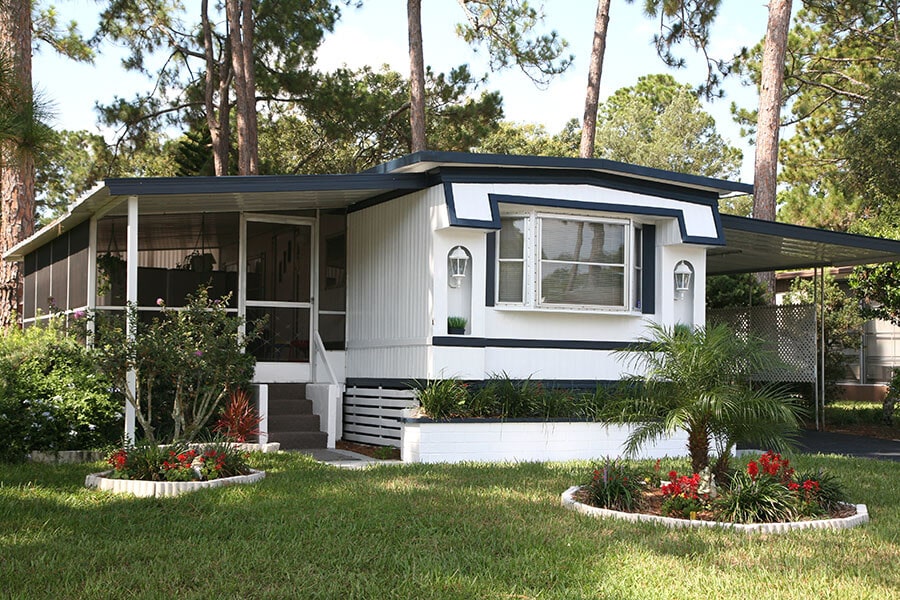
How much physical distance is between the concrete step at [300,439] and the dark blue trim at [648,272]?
14.6 feet

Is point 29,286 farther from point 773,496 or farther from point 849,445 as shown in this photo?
point 773,496

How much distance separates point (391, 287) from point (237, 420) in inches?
100

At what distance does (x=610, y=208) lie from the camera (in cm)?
1206

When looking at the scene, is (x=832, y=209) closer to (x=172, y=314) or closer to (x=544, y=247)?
(x=544, y=247)

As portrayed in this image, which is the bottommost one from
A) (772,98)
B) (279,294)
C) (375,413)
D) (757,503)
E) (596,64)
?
(757,503)

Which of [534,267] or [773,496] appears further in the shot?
[534,267]

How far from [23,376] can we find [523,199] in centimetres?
585

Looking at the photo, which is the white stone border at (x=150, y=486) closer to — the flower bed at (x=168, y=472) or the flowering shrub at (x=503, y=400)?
the flower bed at (x=168, y=472)

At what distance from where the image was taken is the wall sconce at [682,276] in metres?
12.7

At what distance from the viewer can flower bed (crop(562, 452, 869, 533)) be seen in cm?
700

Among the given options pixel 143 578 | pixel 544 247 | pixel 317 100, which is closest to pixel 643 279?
pixel 544 247

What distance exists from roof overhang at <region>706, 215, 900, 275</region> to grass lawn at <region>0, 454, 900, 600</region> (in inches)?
Answer: 218

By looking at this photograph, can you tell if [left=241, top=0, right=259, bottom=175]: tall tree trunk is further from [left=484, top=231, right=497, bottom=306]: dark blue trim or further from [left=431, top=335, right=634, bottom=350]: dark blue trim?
[left=431, top=335, right=634, bottom=350]: dark blue trim

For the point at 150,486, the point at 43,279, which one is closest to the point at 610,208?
the point at 150,486
